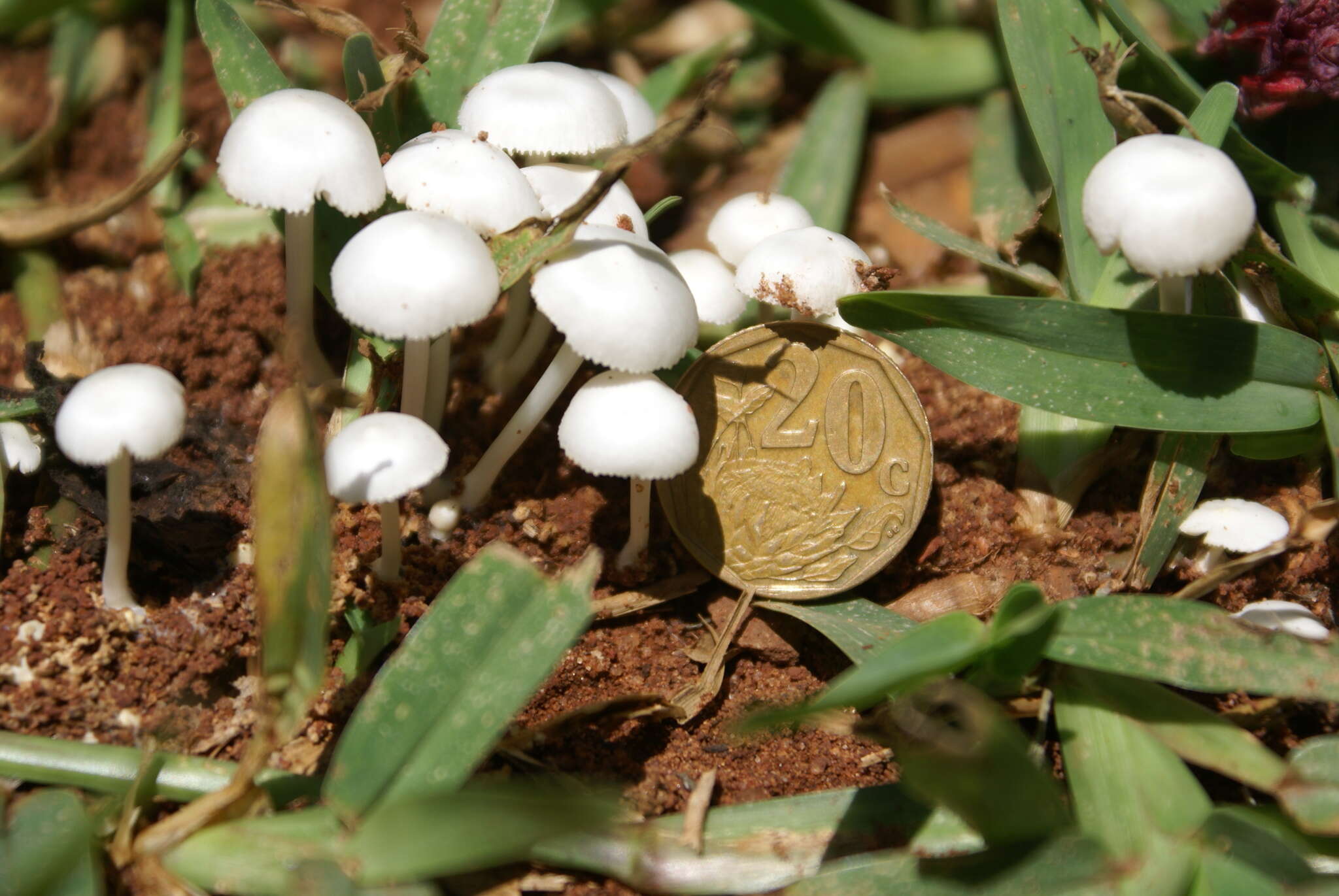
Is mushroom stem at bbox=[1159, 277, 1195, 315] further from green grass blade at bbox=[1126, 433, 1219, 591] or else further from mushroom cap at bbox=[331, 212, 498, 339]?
mushroom cap at bbox=[331, 212, 498, 339]

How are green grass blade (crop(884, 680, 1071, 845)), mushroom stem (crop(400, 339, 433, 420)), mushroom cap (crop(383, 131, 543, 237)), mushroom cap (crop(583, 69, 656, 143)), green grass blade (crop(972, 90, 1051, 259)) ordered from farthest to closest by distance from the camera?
green grass blade (crop(972, 90, 1051, 259)) < mushroom cap (crop(583, 69, 656, 143)) < mushroom stem (crop(400, 339, 433, 420)) < mushroom cap (crop(383, 131, 543, 237)) < green grass blade (crop(884, 680, 1071, 845))

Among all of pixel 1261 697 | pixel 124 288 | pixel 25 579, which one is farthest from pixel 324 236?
pixel 1261 697

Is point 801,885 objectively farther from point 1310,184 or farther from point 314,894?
point 1310,184

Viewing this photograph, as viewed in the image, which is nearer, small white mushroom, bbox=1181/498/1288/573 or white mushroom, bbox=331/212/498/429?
white mushroom, bbox=331/212/498/429

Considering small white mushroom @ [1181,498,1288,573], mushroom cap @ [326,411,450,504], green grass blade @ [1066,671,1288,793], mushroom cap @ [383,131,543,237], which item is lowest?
green grass blade @ [1066,671,1288,793]

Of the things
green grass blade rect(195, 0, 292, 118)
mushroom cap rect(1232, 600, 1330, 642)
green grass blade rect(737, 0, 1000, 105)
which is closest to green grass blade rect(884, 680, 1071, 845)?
mushroom cap rect(1232, 600, 1330, 642)

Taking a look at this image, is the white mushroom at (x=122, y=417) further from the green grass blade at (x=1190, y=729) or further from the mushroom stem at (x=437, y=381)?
the green grass blade at (x=1190, y=729)

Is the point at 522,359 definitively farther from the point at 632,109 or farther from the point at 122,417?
the point at 122,417
